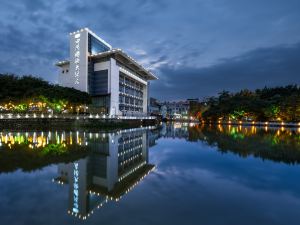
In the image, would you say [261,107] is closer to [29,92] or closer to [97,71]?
[97,71]

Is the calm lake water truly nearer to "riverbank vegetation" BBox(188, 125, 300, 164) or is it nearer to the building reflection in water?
the building reflection in water

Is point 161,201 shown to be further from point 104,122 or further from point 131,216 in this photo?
point 104,122

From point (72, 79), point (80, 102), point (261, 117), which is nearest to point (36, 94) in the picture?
point (80, 102)

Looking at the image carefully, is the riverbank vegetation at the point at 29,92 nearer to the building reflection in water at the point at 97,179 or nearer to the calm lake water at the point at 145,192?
the calm lake water at the point at 145,192

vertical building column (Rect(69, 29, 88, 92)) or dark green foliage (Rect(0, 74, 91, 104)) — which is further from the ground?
vertical building column (Rect(69, 29, 88, 92))

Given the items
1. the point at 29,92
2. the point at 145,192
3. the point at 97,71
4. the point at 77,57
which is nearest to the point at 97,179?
the point at 145,192

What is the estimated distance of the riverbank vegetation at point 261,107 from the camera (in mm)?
59750

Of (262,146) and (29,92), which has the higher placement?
(29,92)

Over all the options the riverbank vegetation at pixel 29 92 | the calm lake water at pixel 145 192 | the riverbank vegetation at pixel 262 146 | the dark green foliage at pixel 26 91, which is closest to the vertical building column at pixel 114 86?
the riverbank vegetation at pixel 29 92

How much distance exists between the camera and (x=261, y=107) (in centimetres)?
6875

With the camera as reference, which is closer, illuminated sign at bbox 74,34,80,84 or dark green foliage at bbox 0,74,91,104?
dark green foliage at bbox 0,74,91,104

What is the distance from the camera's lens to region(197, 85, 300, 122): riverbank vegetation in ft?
196

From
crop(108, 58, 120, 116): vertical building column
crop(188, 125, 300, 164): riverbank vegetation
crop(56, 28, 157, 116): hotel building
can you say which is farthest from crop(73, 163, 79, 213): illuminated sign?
crop(108, 58, 120, 116): vertical building column

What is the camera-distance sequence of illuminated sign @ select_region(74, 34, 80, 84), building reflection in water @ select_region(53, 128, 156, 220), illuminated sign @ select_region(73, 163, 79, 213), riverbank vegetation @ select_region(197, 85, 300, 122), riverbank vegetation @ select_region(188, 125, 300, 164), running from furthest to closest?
illuminated sign @ select_region(74, 34, 80, 84) < riverbank vegetation @ select_region(197, 85, 300, 122) < riverbank vegetation @ select_region(188, 125, 300, 164) < building reflection in water @ select_region(53, 128, 156, 220) < illuminated sign @ select_region(73, 163, 79, 213)
